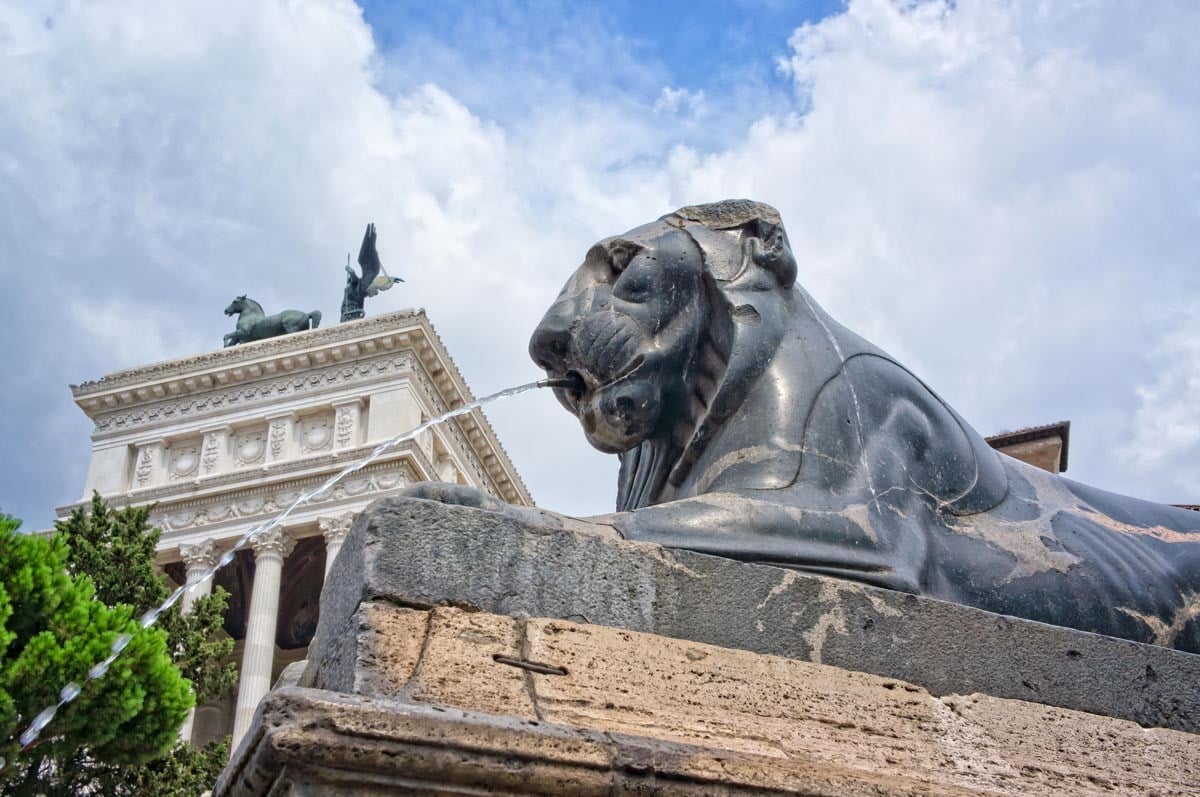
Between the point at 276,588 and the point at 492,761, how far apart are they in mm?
34204

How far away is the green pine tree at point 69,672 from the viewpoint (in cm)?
1273

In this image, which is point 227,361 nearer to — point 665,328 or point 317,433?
Answer: point 317,433

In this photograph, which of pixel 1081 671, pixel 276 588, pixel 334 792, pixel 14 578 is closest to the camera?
pixel 334 792

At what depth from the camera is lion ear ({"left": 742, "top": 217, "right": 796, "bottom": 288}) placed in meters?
3.77

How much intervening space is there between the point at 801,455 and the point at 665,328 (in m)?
0.62

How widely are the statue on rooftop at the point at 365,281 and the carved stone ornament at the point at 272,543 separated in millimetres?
10465

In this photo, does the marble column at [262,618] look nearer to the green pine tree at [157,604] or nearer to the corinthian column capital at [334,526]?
the corinthian column capital at [334,526]

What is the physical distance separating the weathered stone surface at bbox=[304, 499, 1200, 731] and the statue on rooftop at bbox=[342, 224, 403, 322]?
41.7m

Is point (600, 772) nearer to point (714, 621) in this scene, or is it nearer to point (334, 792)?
point (334, 792)

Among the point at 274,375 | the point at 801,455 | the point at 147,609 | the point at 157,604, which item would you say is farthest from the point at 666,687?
the point at 274,375

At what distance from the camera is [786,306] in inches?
147

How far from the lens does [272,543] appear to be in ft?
114

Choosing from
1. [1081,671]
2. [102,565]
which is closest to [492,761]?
[1081,671]

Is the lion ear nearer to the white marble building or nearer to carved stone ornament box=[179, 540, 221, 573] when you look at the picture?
the white marble building
